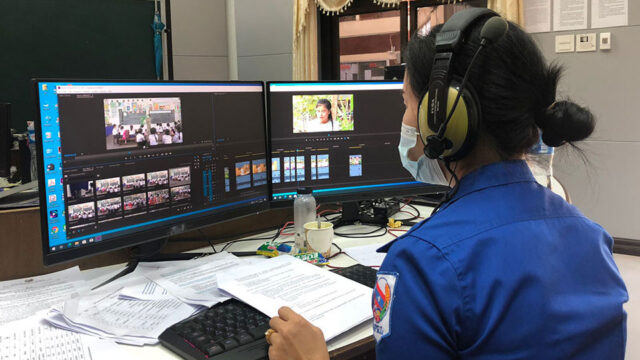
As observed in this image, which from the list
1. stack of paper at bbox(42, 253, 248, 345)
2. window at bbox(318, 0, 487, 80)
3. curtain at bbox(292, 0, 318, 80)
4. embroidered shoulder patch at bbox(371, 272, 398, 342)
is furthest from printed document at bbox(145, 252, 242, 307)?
curtain at bbox(292, 0, 318, 80)

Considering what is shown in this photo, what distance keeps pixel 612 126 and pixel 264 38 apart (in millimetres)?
3137

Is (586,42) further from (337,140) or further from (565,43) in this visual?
(337,140)

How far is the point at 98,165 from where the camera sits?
114 cm

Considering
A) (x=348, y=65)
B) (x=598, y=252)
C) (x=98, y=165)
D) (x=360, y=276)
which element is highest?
(x=348, y=65)

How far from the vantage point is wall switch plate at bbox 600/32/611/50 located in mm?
3002

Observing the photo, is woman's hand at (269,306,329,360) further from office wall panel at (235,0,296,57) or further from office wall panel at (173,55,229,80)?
office wall panel at (173,55,229,80)

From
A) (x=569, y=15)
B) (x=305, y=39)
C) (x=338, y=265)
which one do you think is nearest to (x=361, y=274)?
(x=338, y=265)

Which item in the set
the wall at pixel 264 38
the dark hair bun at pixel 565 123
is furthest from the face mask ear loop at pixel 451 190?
the wall at pixel 264 38

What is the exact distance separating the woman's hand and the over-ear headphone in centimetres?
39

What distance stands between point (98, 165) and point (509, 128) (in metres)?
0.90

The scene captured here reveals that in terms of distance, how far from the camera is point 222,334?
3.14ft

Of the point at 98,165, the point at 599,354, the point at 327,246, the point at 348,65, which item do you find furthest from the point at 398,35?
the point at 599,354

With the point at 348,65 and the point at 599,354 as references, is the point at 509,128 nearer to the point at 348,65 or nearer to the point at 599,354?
the point at 599,354

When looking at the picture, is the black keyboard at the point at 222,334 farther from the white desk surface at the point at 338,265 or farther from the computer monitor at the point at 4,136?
the computer monitor at the point at 4,136
